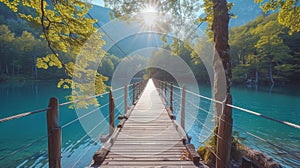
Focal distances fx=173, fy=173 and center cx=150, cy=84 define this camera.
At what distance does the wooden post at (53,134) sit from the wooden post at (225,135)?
65.6 inches

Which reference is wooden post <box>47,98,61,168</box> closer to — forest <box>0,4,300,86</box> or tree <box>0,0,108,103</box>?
tree <box>0,0,108,103</box>

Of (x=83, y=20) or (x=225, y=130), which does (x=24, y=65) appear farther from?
(x=225, y=130)

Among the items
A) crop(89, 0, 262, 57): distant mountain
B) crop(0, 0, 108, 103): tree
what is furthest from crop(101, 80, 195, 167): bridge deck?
crop(89, 0, 262, 57): distant mountain

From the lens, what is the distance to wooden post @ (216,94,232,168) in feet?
6.15

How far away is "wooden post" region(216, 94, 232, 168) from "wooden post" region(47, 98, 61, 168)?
5.47ft

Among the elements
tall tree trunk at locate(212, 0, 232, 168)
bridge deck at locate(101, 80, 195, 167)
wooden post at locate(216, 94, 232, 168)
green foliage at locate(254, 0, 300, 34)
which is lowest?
bridge deck at locate(101, 80, 195, 167)

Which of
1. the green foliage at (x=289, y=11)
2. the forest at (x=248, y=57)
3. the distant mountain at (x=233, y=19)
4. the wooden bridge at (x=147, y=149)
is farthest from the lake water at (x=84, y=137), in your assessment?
the distant mountain at (x=233, y=19)

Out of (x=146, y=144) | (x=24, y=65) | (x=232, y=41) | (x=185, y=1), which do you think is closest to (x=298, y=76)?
(x=232, y=41)

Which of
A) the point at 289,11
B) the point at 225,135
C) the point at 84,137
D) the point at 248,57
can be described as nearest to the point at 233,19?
the point at 248,57

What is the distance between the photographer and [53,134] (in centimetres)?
155

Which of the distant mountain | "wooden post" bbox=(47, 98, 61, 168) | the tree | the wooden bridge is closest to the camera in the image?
"wooden post" bbox=(47, 98, 61, 168)

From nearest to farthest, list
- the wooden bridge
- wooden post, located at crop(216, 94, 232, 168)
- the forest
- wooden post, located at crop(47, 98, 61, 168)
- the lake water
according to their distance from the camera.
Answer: wooden post, located at crop(47, 98, 61, 168) < wooden post, located at crop(216, 94, 232, 168) < the wooden bridge < the lake water < the forest

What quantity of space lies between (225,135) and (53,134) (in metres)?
1.72

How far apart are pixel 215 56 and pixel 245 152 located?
2425mm
